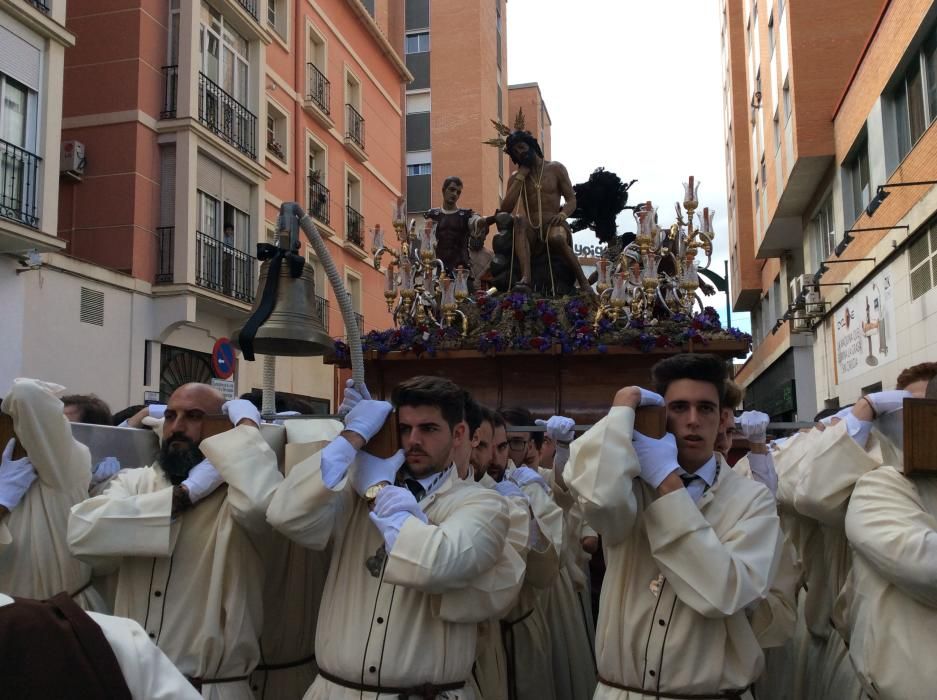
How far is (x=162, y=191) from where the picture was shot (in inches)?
627

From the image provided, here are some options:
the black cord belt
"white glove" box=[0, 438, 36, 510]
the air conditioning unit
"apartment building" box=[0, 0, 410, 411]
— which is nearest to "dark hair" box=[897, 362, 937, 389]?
the black cord belt

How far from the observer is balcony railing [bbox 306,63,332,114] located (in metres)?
21.3

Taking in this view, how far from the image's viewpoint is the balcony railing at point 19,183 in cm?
1236

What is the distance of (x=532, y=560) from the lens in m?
3.98

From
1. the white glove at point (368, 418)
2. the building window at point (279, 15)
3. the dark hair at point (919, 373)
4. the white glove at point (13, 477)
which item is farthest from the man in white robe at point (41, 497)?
the building window at point (279, 15)

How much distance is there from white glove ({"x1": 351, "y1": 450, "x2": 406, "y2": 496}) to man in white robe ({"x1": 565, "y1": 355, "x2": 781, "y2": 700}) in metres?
0.63

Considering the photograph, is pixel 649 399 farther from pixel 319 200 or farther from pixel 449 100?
pixel 449 100

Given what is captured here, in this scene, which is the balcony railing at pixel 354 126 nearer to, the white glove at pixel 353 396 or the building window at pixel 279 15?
the building window at pixel 279 15

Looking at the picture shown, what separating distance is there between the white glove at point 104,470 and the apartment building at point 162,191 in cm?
948

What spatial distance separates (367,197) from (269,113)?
4.90 metres

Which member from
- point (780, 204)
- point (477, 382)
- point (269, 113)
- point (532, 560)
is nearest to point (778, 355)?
point (780, 204)

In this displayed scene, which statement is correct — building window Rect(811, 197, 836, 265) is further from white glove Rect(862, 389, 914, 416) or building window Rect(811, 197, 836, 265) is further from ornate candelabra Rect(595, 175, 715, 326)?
white glove Rect(862, 389, 914, 416)

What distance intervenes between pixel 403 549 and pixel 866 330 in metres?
14.9

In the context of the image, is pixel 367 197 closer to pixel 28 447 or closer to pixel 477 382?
pixel 477 382
